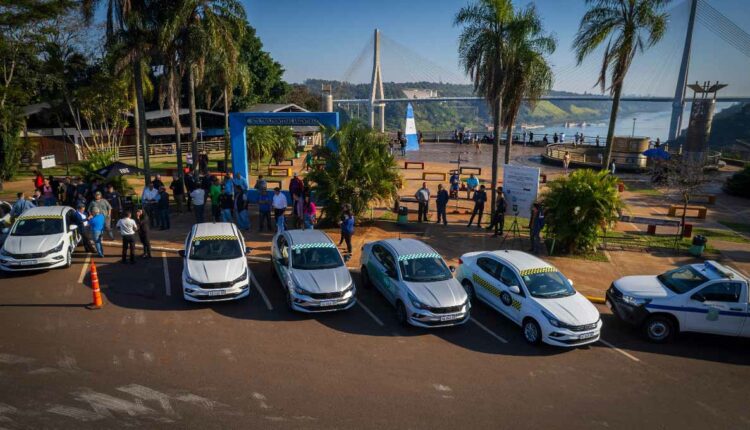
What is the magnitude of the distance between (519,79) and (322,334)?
570 inches

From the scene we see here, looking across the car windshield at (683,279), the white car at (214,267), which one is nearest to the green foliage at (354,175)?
the white car at (214,267)

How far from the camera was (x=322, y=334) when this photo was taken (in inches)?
419

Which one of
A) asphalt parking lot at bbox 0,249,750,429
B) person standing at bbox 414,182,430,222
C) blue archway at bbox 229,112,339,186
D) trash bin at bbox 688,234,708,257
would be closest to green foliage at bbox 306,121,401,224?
person standing at bbox 414,182,430,222

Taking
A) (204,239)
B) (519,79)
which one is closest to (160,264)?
(204,239)

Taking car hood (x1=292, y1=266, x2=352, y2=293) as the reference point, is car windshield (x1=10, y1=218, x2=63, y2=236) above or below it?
above

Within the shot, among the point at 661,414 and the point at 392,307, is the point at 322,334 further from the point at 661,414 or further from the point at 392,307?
the point at 661,414

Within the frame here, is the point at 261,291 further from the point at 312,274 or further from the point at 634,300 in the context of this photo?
the point at 634,300

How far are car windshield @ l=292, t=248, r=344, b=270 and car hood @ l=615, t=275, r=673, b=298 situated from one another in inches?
269

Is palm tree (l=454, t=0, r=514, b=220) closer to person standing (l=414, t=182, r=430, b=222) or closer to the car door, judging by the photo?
person standing (l=414, t=182, r=430, b=222)

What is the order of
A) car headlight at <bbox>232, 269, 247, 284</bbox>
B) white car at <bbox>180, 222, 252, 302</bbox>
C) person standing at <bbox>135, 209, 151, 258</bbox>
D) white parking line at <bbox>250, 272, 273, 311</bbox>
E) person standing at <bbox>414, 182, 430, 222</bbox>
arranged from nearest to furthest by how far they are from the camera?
white car at <bbox>180, 222, 252, 302</bbox>, car headlight at <bbox>232, 269, 247, 284</bbox>, white parking line at <bbox>250, 272, 273, 311</bbox>, person standing at <bbox>135, 209, 151, 258</bbox>, person standing at <bbox>414, 182, 430, 222</bbox>

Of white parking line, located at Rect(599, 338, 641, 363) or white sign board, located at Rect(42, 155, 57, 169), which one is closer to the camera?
white parking line, located at Rect(599, 338, 641, 363)

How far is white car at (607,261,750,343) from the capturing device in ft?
34.7

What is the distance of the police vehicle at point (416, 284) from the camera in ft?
35.0

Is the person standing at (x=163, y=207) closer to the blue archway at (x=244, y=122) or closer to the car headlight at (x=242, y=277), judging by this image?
the blue archway at (x=244, y=122)
